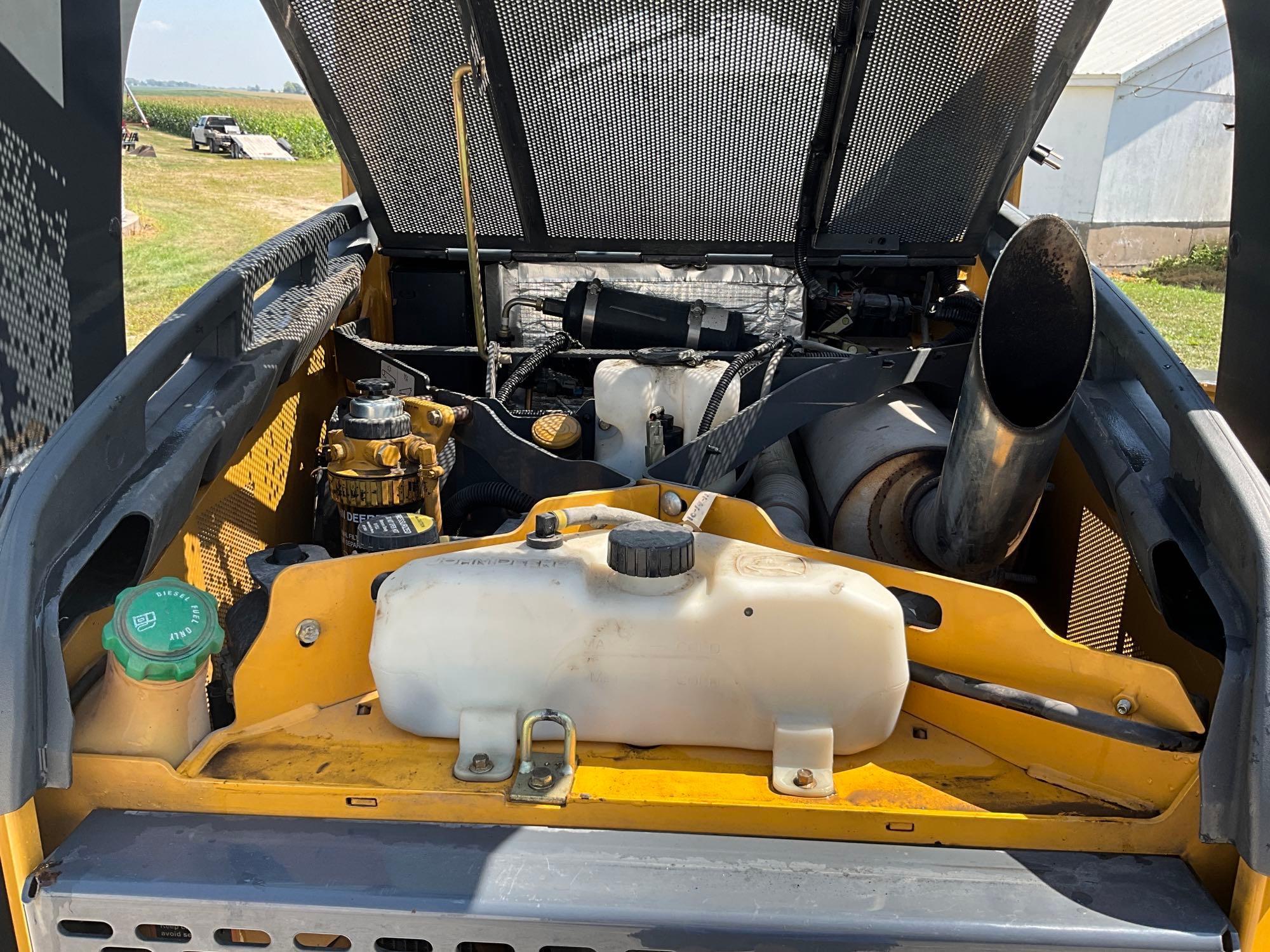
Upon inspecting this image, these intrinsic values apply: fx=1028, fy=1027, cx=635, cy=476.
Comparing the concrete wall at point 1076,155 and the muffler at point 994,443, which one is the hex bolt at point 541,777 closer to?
the muffler at point 994,443

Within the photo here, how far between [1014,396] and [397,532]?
3.80 ft

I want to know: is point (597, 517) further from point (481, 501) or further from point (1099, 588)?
point (1099, 588)

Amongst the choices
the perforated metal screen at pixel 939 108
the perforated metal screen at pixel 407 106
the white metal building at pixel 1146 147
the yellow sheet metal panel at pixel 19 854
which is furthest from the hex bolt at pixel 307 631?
the white metal building at pixel 1146 147

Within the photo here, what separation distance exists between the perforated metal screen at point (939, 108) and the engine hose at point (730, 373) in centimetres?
48

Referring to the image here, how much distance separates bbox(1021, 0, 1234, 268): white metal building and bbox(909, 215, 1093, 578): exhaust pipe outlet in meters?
15.6

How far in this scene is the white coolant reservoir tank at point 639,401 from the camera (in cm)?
237

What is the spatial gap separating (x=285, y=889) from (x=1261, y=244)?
6.41 feet

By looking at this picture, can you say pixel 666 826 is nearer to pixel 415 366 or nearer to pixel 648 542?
pixel 648 542

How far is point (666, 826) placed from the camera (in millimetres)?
1341

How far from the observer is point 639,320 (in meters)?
2.82

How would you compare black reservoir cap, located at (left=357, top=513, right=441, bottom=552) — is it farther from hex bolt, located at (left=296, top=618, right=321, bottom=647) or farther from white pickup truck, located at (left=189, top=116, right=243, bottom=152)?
white pickup truck, located at (left=189, top=116, right=243, bottom=152)

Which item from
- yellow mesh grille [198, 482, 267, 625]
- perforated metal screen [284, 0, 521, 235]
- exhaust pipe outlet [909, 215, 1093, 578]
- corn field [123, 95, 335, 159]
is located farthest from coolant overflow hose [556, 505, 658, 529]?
corn field [123, 95, 335, 159]

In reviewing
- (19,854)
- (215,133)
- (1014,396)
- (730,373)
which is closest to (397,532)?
(19,854)

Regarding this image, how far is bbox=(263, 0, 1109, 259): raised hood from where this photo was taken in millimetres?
2275
